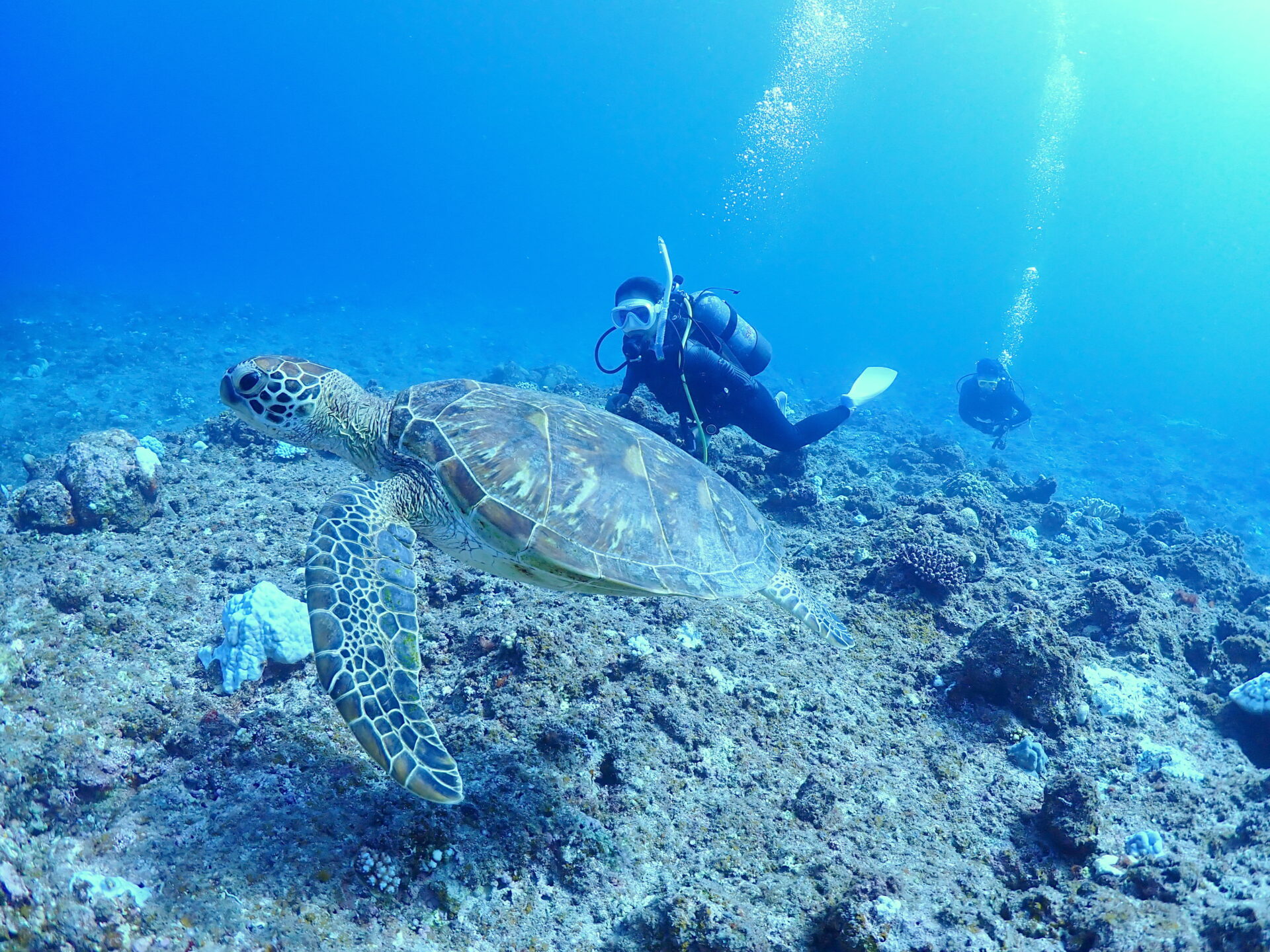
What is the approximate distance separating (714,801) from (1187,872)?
1.93 metres

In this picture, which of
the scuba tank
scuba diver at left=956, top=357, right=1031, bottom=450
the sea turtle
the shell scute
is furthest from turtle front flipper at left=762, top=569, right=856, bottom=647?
scuba diver at left=956, top=357, right=1031, bottom=450

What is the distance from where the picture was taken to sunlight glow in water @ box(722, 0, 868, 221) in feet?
314

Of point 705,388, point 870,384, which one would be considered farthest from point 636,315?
point 870,384

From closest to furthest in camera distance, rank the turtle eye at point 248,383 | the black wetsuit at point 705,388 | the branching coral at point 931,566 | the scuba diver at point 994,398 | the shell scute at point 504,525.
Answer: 1. the shell scute at point 504,525
2. the turtle eye at point 248,383
3. the branching coral at point 931,566
4. the black wetsuit at point 705,388
5. the scuba diver at point 994,398

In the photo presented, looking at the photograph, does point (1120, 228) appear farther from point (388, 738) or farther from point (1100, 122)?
point (388, 738)

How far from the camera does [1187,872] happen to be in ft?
7.36

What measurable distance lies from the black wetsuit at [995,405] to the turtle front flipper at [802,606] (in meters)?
11.6

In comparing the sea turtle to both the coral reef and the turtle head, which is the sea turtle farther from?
the coral reef

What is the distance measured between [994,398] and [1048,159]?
6047 inches

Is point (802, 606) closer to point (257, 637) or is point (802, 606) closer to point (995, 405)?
point (257, 637)

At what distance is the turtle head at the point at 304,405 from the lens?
3.38 metres

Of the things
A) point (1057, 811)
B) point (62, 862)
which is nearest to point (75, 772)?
point (62, 862)

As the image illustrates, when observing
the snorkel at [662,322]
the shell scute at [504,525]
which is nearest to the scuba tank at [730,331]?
the snorkel at [662,322]

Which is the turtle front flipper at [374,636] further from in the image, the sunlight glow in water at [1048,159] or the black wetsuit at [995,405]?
the sunlight glow in water at [1048,159]
